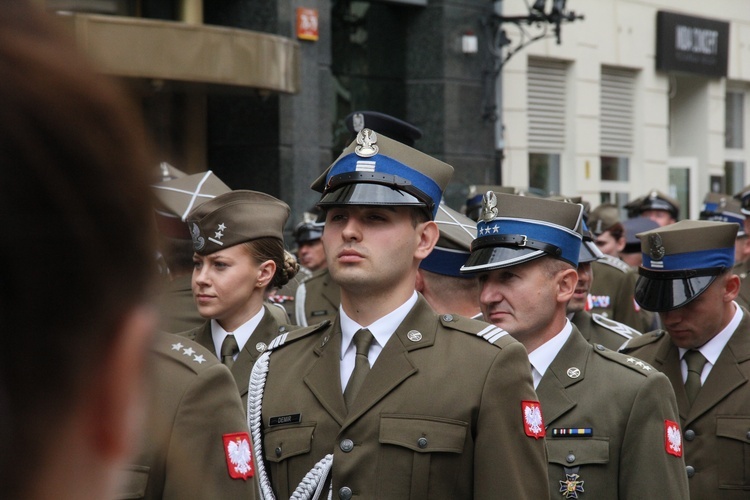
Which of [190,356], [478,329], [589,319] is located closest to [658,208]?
[589,319]

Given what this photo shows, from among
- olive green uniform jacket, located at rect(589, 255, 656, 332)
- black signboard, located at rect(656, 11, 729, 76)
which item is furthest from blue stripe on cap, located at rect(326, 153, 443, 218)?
black signboard, located at rect(656, 11, 729, 76)

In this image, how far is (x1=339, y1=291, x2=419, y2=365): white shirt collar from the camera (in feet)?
11.3

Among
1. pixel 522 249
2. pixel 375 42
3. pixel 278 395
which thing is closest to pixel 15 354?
pixel 278 395

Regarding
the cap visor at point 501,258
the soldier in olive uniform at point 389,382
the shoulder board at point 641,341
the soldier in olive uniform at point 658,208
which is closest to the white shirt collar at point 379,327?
the soldier in olive uniform at point 389,382

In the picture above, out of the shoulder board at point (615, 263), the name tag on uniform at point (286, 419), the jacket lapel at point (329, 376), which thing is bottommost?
the shoulder board at point (615, 263)

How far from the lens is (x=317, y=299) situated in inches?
340

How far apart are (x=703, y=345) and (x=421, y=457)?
2.20 m

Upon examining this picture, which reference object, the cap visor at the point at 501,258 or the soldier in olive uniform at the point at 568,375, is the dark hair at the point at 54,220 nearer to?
the soldier in olive uniform at the point at 568,375

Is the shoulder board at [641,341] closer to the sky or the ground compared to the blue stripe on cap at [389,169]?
closer to the ground

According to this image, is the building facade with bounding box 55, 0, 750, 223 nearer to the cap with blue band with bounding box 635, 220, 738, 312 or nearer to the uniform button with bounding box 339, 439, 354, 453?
the cap with blue band with bounding box 635, 220, 738, 312

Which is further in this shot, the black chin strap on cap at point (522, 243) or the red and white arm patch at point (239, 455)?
the black chin strap on cap at point (522, 243)

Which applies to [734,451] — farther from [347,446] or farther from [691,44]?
[691,44]

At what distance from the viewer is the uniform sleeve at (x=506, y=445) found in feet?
10.2

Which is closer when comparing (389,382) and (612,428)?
(389,382)
